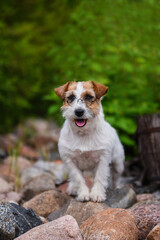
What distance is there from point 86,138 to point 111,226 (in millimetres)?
1317

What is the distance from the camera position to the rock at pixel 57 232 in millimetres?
3098

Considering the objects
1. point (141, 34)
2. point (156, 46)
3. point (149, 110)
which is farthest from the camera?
point (141, 34)

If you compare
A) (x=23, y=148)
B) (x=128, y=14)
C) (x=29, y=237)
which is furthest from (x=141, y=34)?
(x=29, y=237)

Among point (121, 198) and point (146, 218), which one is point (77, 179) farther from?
point (146, 218)

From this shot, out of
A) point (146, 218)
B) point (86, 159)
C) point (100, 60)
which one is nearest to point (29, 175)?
point (86, 159)

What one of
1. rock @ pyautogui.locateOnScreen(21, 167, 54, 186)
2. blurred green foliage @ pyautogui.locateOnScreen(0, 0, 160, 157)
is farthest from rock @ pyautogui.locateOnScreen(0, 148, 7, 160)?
rock @ pyautogui.locateOnScreen(21, 167, 54, 186)

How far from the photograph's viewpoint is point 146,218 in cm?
378

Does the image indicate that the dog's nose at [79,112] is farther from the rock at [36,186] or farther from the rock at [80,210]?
the rock at [36,186]

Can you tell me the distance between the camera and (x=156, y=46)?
29.9 ft

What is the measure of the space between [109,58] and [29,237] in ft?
20.3

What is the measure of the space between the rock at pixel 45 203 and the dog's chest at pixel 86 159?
573mm

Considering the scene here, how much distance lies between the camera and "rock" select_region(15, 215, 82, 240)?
3098 mm

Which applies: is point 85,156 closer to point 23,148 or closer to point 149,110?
point 149,110

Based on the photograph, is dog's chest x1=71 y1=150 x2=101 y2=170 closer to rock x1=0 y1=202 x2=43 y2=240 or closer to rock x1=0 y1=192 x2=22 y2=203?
rock x1=0 y1=202 x2=43 y2=240
